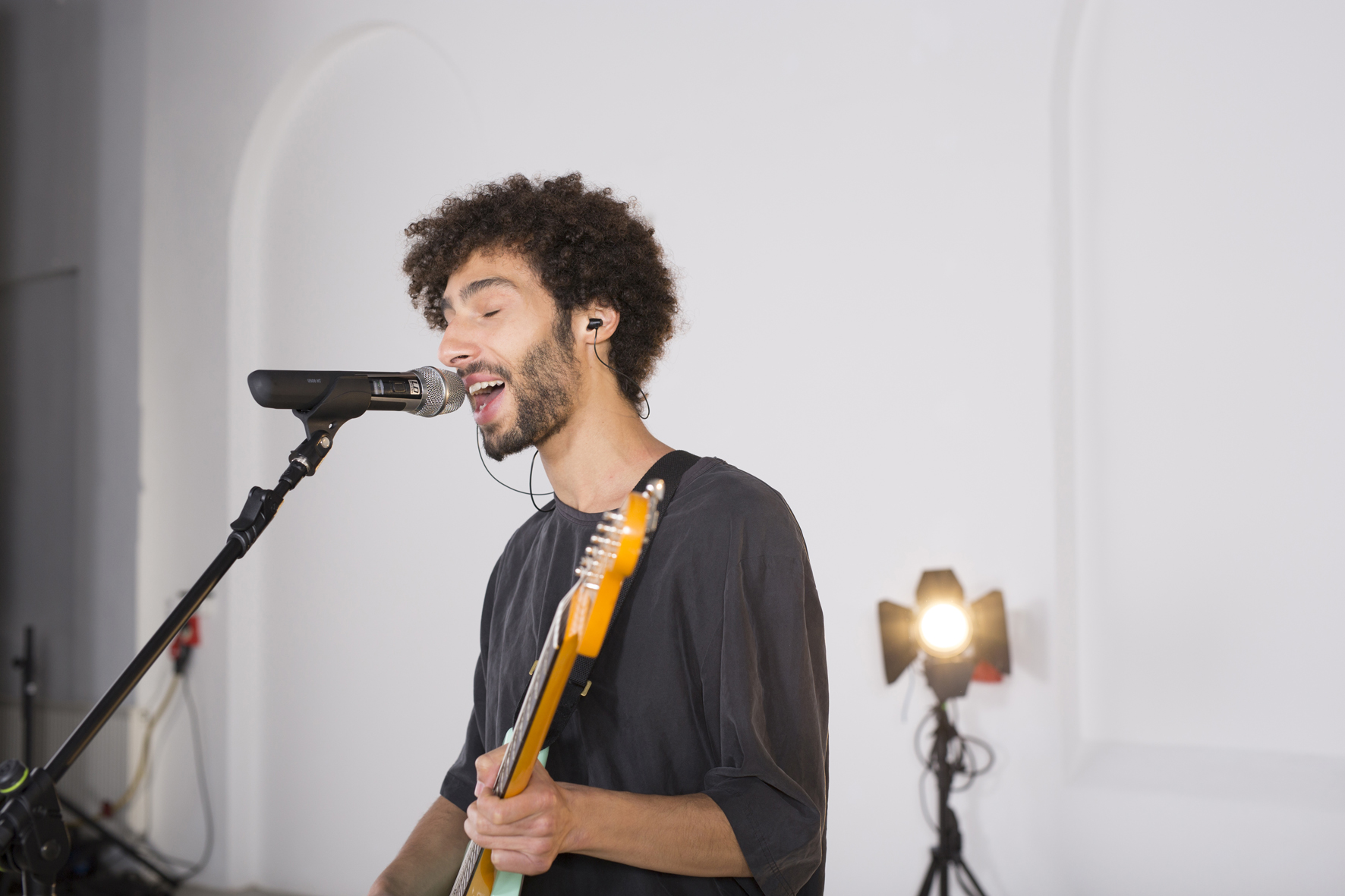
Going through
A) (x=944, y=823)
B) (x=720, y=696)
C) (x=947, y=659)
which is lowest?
(x=944, y=823)

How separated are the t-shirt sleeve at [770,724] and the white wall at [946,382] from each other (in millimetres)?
1654

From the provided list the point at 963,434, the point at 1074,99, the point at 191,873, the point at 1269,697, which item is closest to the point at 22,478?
the point at 191,873

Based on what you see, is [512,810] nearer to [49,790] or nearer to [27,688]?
[49,790]

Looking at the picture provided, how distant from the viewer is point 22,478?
165 inches

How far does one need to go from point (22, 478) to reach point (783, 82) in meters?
3.48

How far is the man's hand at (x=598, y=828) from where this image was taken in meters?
1.02

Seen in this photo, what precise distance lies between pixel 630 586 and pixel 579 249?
55 centimetres

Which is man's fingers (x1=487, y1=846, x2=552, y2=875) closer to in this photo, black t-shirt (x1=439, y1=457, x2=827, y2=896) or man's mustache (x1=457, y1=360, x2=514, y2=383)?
black t-shirt (x1=439, y1=457, x2=827, y2=896)

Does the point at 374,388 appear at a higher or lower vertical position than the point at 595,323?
lower

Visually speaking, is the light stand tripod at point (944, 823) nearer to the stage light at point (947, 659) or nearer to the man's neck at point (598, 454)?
the stage light at point (947, 659)

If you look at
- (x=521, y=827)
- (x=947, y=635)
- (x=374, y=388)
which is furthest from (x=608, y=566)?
(x=947, y=635)

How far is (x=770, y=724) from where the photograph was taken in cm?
116

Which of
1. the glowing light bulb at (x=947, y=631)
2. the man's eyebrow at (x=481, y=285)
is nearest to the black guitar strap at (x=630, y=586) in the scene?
the man's eyebrow at (x=481, y=285)

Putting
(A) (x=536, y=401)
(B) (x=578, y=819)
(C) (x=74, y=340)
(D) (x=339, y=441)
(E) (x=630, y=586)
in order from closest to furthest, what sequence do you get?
(B) (x=578, y=819), (E) (x=630, y=586), (A) (x=536, y=401), (D) (x=339, y=441), (C) (x=74, y=340)
